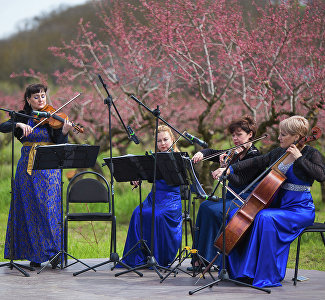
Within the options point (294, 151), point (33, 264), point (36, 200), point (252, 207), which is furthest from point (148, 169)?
point (33, 264)

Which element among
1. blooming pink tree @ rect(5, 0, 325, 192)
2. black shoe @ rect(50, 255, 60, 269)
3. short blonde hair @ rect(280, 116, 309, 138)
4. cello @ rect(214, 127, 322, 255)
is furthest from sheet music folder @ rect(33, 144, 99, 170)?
blooming pink tree @ rect(5, 0, 325, 192)

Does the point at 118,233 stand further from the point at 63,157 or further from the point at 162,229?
the point at 63,157

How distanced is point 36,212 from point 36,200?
0.11 m

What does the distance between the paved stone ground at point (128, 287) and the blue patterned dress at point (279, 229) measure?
0.13m

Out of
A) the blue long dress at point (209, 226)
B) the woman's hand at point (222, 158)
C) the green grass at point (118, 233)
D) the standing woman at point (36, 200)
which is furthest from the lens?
the green grass at point (118, 233)

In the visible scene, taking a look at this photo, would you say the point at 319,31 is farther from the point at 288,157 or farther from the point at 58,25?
the point at 58,25

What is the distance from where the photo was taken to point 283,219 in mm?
4051

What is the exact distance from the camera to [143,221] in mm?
4895

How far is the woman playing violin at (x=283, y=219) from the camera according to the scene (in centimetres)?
397

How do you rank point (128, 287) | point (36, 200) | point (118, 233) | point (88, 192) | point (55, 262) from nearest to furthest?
point (128, 287)
point (55, 262)
point (36, 200)
point (88, 192)
point (118, 233)

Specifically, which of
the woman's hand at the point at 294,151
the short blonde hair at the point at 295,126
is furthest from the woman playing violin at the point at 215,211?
the woman's hand at the point at 294,151

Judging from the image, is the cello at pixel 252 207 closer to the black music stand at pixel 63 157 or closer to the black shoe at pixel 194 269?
the black shoe at pixel 194 269

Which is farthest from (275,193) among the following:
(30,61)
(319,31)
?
(30,61)

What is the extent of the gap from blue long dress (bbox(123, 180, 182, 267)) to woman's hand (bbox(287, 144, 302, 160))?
1276 millimetres
